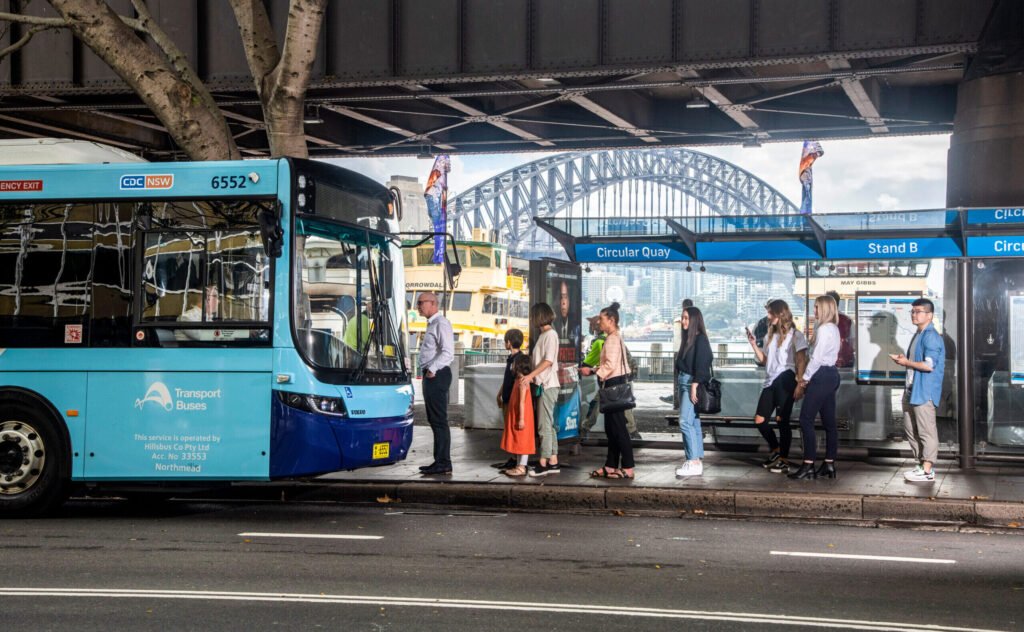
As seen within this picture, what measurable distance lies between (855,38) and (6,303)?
→ 36.3 feet

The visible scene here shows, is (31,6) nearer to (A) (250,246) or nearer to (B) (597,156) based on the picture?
(A) (250,246)

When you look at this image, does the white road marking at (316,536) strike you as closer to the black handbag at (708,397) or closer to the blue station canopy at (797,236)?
the black handbag at (708,397)

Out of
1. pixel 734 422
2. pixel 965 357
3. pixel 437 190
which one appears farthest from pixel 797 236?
pixel 437 190

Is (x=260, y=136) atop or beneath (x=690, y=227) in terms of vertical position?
atop

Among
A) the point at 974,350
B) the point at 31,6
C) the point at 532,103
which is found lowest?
the point at 974,350

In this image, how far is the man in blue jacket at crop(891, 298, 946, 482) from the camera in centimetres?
1144

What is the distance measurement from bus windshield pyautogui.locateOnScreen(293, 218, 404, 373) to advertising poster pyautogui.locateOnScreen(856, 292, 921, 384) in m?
6.25

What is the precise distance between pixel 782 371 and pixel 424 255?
4418 centimetres

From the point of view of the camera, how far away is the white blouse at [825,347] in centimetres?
1169

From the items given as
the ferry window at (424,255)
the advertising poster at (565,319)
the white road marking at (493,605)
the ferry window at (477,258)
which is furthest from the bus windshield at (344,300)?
the ferry window at (424,255)

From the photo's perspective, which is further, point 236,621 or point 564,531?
point 564,531

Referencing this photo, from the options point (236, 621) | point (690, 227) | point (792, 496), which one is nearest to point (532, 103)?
point (690, 227)

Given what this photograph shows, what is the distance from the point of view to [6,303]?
410 inches

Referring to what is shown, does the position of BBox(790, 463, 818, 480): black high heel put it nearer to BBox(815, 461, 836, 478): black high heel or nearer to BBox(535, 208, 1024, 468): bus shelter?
BBox(815, 461, 836, 478): black high heel
